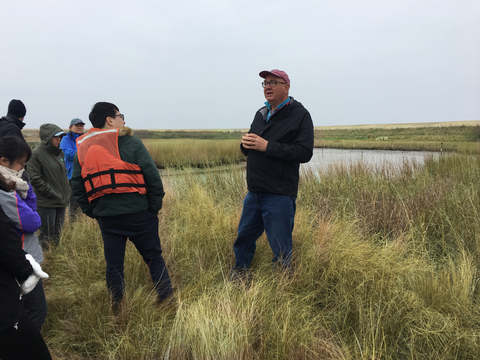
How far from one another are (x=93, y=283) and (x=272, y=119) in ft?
6.46

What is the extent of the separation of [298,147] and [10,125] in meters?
3.08

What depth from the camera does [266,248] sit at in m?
3.04

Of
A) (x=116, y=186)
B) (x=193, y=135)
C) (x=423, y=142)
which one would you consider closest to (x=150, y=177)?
→ (x=116, y=186)

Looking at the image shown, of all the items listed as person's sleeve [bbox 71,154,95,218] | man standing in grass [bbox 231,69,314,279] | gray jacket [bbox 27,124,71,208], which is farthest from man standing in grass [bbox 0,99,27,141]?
man standing in grass [bbox 231,69,314,279]

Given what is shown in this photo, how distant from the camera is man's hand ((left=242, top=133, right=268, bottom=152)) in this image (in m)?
2.28

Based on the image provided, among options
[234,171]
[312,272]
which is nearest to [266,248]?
[312,272]

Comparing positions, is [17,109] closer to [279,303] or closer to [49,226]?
[49,226]

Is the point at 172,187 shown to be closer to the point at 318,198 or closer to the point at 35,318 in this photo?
the point at 318,198

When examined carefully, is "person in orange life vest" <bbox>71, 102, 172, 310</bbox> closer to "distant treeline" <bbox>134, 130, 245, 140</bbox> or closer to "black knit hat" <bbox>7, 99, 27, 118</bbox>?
"black knit hat" <bbox>7, 99, 27, 118</bbox>

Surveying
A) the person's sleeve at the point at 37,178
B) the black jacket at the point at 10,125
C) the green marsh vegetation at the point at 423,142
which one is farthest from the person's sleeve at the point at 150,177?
the green marsh vegetation at the point at 423,142

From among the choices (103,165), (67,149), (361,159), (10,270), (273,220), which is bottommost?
(273,220)

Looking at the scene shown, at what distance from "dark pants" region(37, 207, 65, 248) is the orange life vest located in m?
1.82

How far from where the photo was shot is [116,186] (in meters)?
1.92

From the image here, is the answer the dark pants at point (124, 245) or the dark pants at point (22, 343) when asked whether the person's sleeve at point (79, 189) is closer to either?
the dark pants at point (124, 245)
